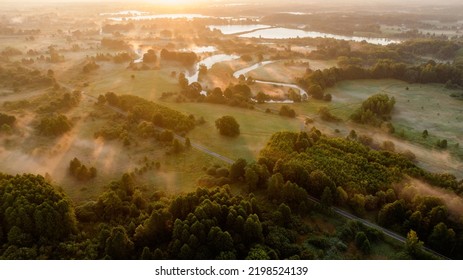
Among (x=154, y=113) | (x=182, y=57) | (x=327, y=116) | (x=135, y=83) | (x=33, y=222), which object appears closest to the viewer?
(x=33, y=222)

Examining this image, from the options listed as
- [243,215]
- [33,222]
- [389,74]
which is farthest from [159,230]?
[389,74]

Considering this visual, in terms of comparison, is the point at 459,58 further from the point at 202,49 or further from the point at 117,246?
the point at 117,246

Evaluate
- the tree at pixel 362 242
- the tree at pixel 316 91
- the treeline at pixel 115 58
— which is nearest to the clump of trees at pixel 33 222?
the tree at pixel 362 242

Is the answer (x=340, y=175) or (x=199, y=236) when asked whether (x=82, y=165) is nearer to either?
(x=199, y=236)

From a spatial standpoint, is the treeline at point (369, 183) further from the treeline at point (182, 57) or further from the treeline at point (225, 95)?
the treeline at point (182, 57)

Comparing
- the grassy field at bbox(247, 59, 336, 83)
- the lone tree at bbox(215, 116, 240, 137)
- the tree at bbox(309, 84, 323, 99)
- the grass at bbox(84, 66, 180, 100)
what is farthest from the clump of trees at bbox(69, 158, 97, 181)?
the grassy field at bbox(247, 59, 336, 83)

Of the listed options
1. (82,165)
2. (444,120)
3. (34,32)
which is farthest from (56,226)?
(34,32)
